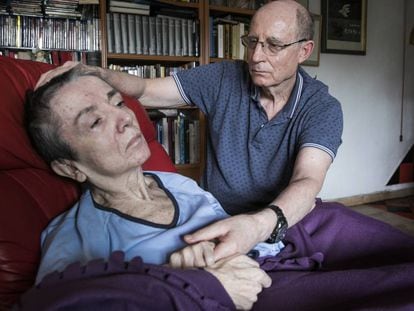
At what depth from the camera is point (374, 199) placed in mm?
3852

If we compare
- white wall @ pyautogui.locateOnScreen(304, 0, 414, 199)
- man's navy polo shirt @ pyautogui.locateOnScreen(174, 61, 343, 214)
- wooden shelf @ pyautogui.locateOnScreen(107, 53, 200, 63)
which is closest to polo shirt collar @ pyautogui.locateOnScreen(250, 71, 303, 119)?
man's navy polo shirt @ pyautogui.locateOnScreen(174, 61, 343, 214)

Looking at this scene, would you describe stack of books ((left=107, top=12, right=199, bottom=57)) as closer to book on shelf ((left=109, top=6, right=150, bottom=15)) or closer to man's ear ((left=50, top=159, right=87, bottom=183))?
book on shelf ((left=109, top=6, right=150, bottom=15))

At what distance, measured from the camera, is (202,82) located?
A: 158 centimetres

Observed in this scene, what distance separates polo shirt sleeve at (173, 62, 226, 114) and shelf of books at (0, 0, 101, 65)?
120 centimetres

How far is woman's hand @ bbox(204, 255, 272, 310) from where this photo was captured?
782 mm

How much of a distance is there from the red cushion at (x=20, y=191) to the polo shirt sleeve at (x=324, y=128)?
716 mm

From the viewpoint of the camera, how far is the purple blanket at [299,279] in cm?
57

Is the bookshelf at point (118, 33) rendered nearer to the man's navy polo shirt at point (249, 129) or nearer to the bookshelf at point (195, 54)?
the bookshelf at point (195, 54)

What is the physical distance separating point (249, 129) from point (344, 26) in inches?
97.1

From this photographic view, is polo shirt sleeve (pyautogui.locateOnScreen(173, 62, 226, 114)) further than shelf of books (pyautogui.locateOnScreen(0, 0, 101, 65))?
No

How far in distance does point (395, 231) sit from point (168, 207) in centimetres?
64

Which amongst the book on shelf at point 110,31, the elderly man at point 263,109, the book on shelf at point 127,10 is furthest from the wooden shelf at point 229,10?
the elderly man at point 263,109

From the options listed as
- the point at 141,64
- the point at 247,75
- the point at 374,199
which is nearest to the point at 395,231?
the point at 247,75

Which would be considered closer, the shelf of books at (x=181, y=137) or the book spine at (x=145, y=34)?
the book spine at (x=145, y=34)
